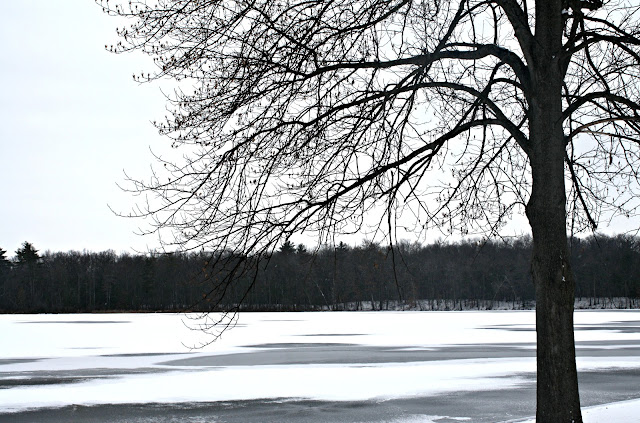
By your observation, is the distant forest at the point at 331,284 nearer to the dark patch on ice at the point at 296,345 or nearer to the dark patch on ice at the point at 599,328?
the dark patch on ice at the point at 599,328

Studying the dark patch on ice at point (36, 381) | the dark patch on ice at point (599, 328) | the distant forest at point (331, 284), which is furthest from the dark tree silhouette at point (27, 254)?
the dark patch on ice at point (36, 381)

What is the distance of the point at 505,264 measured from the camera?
119 meters

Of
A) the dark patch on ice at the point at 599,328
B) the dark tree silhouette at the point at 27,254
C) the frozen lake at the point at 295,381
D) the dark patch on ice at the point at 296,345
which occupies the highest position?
the dark tree silhouette at the point at 27,254

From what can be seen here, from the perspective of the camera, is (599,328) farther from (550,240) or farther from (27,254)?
(27,254)

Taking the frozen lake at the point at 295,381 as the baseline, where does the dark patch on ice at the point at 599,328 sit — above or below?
above

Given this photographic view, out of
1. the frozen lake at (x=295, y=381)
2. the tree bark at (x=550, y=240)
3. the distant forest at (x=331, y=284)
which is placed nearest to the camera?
the tree bark at (x=550, y=240)

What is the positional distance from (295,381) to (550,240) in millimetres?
9606

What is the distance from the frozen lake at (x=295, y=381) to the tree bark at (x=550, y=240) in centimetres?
329

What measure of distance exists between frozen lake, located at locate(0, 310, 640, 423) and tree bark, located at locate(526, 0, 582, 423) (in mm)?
3293

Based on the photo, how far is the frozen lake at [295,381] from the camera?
12828 millimetres

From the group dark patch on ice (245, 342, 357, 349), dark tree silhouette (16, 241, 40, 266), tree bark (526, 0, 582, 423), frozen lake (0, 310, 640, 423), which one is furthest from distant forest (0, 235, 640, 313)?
tree bark (526, 0, 582, 423)

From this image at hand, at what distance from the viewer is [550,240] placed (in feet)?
27.3

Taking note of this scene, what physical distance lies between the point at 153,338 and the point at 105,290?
83684mm

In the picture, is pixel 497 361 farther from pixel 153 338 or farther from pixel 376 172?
pixel 153 338
